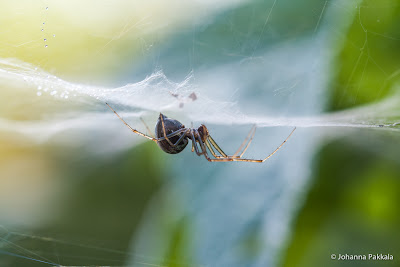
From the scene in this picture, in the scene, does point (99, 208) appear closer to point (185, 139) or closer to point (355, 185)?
point (185, 139)

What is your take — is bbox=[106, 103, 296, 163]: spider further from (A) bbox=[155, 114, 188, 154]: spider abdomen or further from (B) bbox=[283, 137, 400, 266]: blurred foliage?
(B) bbox=[283, 137, 400, 266]: blurred foliage

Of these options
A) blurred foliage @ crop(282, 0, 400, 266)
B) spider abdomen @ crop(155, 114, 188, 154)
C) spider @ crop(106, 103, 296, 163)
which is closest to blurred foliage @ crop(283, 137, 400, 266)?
blurred foliage @ crop(282, 0, 400, 266)

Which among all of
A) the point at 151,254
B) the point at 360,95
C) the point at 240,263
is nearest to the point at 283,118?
the point at 360,95

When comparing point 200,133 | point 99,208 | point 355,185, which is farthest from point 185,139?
point 355,185

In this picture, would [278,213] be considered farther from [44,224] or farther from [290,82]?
[44,224]

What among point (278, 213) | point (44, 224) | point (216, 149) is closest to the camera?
point (216, 149)

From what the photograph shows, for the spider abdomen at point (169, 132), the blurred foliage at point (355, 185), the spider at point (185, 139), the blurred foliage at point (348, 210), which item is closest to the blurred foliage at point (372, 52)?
the blurred foliage at point (355, 185)

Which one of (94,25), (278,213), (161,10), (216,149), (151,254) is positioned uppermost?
(161,10)
